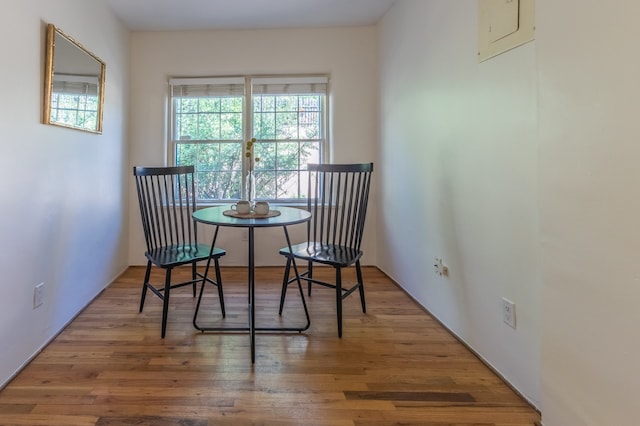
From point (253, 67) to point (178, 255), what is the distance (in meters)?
2.15

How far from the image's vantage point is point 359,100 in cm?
348

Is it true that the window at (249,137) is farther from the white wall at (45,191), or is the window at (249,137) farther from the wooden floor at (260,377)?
the wooden floor at (260,377)

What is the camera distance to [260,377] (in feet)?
5.38

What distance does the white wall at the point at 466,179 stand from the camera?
4.78 ft

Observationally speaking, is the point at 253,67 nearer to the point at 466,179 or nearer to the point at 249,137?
the point at 249,137

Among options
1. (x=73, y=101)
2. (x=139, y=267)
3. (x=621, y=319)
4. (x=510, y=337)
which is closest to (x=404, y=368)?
(x=510, y=337)

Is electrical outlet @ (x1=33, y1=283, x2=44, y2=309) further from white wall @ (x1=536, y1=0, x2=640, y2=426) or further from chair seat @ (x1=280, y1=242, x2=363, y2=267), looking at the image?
white wall @ (x1=536, y1=0, x2=640, y2=426)

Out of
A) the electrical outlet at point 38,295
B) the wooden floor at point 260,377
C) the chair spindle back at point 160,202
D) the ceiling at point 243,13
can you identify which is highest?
the ceiling at point 243,13

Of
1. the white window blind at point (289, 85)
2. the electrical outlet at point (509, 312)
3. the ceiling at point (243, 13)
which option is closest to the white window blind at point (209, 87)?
the white window blind at point (289, 85)

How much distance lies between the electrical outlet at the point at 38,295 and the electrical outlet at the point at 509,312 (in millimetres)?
2414

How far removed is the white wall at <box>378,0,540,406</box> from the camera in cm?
146

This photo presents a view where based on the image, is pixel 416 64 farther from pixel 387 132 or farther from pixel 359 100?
pixel 359 100

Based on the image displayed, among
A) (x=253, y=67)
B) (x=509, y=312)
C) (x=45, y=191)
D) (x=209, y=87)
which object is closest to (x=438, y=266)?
(x=509, y=312)

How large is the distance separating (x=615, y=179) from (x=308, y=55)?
3079mm
